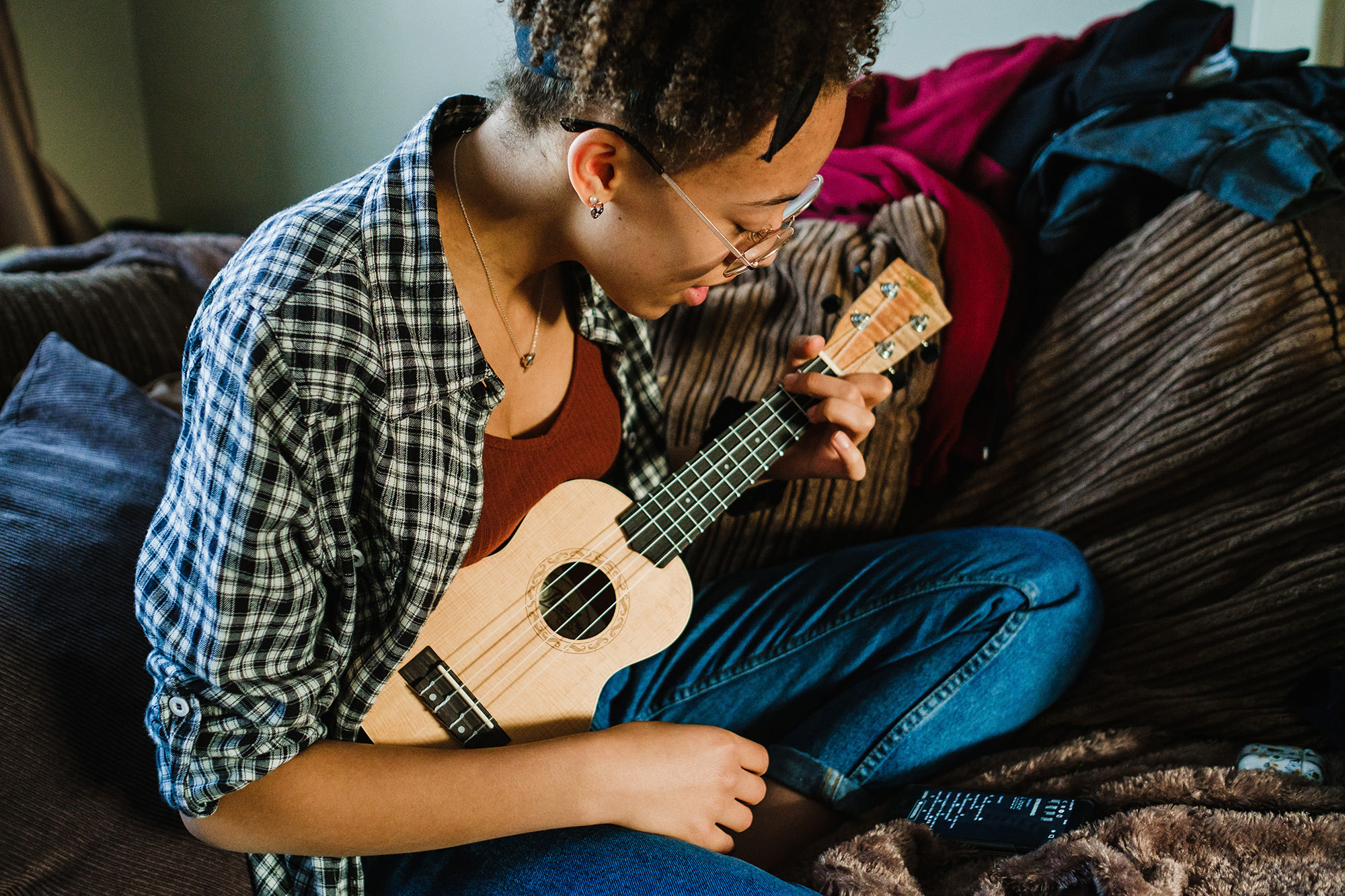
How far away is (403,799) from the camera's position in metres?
0.66

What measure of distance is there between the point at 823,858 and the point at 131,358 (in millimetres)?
1136

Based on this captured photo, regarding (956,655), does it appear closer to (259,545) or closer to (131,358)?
(259,545)

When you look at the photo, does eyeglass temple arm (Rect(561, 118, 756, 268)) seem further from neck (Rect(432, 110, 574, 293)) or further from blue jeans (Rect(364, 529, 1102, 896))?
blue jeans (Rect(364, 529, 1102, 896))

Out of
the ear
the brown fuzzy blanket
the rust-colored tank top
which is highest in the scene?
the ear

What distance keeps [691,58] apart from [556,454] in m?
0.39

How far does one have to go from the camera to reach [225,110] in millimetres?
A: 2271

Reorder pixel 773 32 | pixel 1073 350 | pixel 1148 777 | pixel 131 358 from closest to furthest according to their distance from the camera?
pixel 773 32 → pixel 1148 777 → pixel 1073 350 → pixel 131 358

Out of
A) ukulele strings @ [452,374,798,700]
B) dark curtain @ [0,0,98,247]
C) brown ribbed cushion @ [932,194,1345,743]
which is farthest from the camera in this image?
dark curtain @ [0,0,98,247]

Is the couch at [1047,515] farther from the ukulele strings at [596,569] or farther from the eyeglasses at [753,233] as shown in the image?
the eyeglasses at [753,233]

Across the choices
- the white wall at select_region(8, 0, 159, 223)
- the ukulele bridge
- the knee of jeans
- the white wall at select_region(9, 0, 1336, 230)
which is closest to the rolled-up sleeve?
the ukulele bridge

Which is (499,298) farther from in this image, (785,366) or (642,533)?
(785,366)

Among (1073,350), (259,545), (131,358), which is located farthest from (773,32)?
(131,358)

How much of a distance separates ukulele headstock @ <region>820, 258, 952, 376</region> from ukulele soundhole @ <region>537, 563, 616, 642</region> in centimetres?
36

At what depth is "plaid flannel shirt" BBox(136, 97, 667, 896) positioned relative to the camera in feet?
1.88
